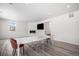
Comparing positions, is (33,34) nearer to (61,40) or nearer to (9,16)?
(9,16)

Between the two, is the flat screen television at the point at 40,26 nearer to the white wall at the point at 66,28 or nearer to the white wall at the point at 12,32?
the white wall at the point at 12,32

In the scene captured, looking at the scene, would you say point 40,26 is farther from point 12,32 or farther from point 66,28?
point 66,28

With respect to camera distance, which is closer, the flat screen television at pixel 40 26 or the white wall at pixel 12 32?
the white wall at pixel 12 32

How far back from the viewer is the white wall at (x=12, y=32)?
1734mm

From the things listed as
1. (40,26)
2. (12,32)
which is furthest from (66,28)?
(12,32)

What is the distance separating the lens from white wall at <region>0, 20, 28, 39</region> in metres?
1.73

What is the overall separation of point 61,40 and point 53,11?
6.56ft

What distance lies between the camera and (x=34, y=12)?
239 cm

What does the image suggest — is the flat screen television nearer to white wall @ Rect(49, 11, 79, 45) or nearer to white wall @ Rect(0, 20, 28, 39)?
white wall @ Rect(0, 20, 28, 39)

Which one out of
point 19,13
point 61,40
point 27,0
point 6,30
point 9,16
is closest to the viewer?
point 27,0

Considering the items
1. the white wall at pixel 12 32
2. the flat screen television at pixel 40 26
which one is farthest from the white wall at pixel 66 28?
the white wall at pixel 12 32

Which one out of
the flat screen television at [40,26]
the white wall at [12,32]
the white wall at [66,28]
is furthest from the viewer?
the white wall at [66,28]

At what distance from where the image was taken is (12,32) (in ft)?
6.04

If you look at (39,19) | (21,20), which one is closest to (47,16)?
(39,19)
